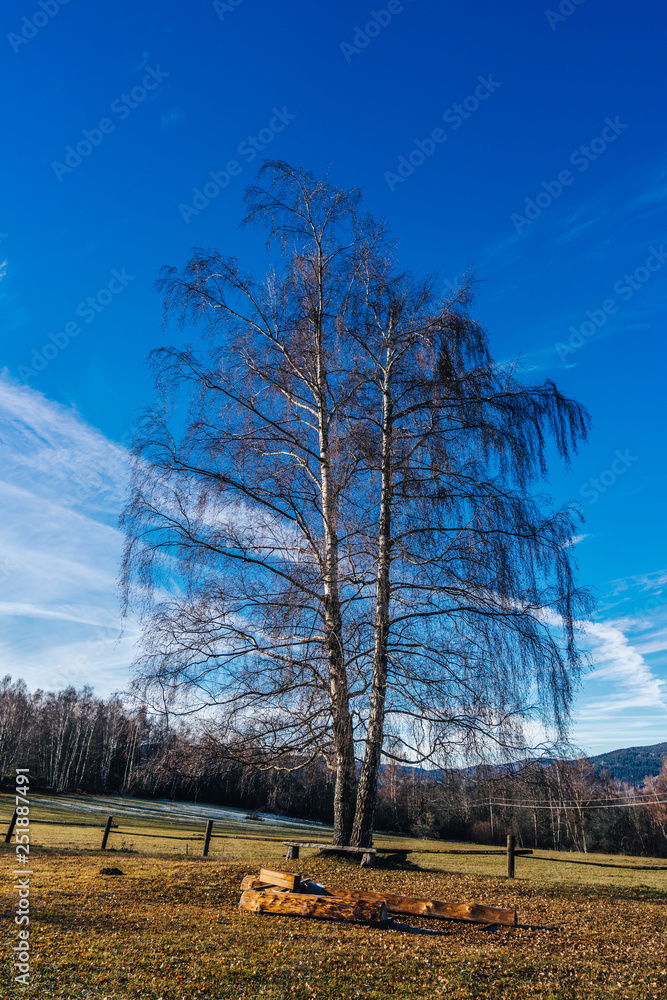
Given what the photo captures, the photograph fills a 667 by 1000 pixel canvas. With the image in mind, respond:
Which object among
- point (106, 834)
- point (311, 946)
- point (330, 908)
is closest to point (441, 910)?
point (330, 908)

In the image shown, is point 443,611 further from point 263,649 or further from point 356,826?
point 356,826

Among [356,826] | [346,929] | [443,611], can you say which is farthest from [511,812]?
[346,929]

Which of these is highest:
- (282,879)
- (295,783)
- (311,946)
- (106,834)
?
(295,783)

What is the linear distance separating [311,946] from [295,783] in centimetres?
582

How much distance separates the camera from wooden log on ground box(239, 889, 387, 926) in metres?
7.16

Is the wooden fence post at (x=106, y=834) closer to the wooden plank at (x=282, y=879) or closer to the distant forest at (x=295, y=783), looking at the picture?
the distant forest at (x=295, y=783)

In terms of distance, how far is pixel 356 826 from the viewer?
10.6m

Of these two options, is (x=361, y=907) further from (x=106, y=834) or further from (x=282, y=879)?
(x=106, y=834)

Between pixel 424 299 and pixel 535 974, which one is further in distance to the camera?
pixel 424 299

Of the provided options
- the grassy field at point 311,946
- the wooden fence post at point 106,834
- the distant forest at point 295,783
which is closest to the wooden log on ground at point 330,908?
the grassy field at point 311,946

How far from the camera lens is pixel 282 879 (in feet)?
25.9

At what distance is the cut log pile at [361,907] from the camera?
7195mm

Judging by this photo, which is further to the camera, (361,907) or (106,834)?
(106,834)

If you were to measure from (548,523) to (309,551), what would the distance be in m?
4.71
